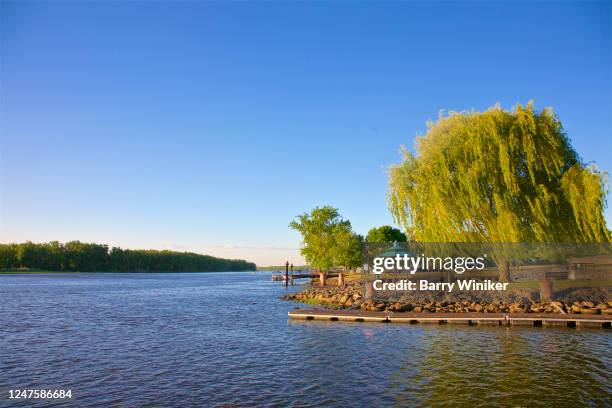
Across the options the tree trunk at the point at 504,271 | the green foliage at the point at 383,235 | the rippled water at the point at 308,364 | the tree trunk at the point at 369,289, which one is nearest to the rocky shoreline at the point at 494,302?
the tree trunk at the point at 369,289

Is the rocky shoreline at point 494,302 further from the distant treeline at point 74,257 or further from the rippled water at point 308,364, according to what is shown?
the distant treeline at point 74,257

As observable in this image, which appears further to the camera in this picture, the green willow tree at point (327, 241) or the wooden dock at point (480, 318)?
the green willow tree at point (327, 241)

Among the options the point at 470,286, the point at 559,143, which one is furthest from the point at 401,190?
the point at 559,143

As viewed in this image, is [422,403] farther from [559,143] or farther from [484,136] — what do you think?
[559,143]

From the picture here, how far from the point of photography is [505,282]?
25.5 metres

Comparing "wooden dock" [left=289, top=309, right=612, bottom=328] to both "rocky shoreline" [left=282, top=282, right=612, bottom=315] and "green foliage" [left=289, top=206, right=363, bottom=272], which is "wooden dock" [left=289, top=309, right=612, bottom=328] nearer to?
"rocky shoreline" [left=282, top=282, right=612, bottom=315]

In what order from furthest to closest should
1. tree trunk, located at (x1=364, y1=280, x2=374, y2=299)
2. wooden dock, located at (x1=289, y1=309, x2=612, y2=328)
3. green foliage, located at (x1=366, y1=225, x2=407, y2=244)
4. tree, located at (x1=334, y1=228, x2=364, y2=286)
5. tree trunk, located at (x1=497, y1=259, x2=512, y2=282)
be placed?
green foliage, located at (x1=366, y1=225, x2=407, y2=244)
tree, located at (x1=334, y1=228, x2=364, y2=286)
tree trunk, located at (x1=364, y1=280, x2=374, y2=299)
tree trunk, located at (x1=497, y1=259, x2=512, y2=282)
wooden dock, located at (x1=289, y1=309, x2=612, y2=328)

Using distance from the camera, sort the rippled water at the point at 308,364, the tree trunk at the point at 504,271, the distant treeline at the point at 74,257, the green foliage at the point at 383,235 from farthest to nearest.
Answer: the distant treeline at the point at 74,257 < the green foliage at the point at 383,235 < the tree trunk at the point at 504,271 < the rippled water at the point at 308,364

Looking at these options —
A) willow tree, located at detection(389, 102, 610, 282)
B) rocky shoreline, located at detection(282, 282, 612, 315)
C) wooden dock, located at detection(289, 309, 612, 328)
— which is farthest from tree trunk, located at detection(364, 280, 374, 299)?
willow tree, located at detection(389, 102, 610, 282)

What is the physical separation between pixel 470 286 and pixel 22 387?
22.2 metres

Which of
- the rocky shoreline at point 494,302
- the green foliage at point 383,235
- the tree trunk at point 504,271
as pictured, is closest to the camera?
the rocky shoreline at point 494,302

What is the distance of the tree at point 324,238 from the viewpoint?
62.6m

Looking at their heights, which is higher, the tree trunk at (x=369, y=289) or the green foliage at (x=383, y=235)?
the green foliage at (x=383, y=235)

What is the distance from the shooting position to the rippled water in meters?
11.1
